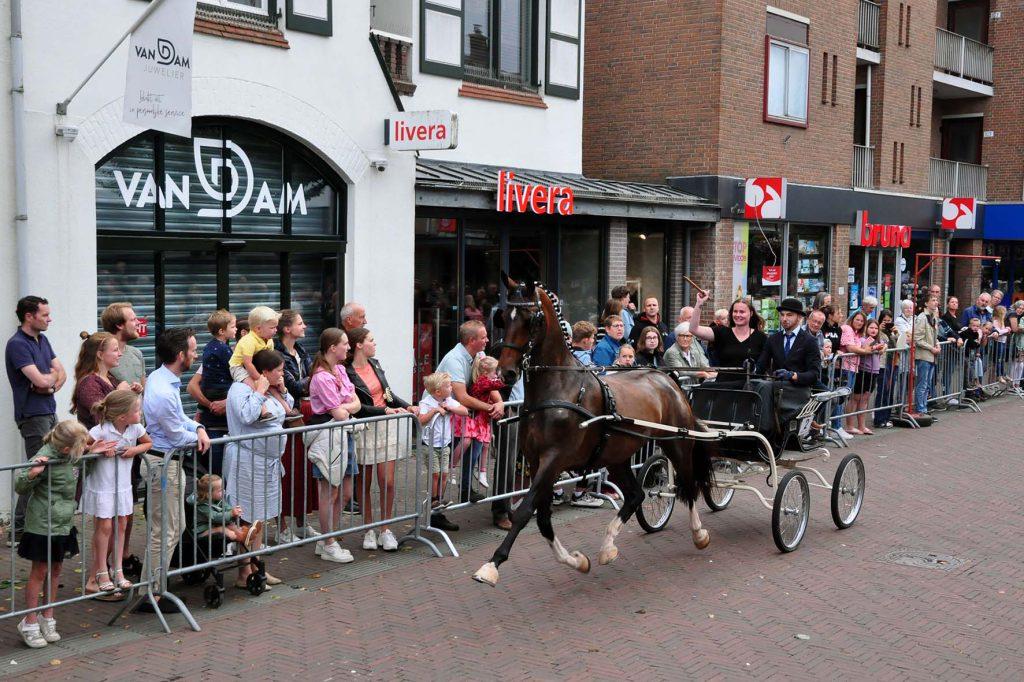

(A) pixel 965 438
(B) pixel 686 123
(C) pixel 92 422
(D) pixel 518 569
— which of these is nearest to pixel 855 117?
(B) pixel 686 123

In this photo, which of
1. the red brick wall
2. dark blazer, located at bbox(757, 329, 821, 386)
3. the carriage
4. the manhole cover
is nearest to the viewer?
the manhole cover

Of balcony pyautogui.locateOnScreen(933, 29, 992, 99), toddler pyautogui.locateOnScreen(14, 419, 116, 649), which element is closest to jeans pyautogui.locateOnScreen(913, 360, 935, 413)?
toddler pyautogui.locateOnScreen(14, 419, 116, 649)

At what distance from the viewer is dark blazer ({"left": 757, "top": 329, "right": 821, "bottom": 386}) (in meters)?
10.4

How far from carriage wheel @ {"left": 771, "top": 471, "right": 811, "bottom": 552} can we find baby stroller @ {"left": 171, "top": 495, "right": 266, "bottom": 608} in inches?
167

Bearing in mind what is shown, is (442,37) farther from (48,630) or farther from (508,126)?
(48,630)

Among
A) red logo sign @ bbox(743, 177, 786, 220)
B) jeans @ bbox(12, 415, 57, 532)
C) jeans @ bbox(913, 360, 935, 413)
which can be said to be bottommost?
jeans @ bbox(913, 360, 935, 413)

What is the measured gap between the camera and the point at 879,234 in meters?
25.1

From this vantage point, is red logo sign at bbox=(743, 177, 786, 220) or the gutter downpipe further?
red logo sign at bbox=(743, 177, 786, 220)

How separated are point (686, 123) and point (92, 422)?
14.6 meters

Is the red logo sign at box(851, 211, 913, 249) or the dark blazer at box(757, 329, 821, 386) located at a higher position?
the red logo sign at box(851, 211, 913, 249)

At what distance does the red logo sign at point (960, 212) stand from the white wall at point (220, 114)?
59.3 ft

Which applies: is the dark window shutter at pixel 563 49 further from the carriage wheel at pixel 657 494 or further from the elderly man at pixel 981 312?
the carriage wheel at pixel 657 494

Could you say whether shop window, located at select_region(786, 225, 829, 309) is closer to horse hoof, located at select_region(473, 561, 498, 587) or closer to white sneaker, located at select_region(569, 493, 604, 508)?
white sneaker, located at select_region(569, 493, 604, 508)

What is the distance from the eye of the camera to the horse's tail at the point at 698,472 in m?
9.05
